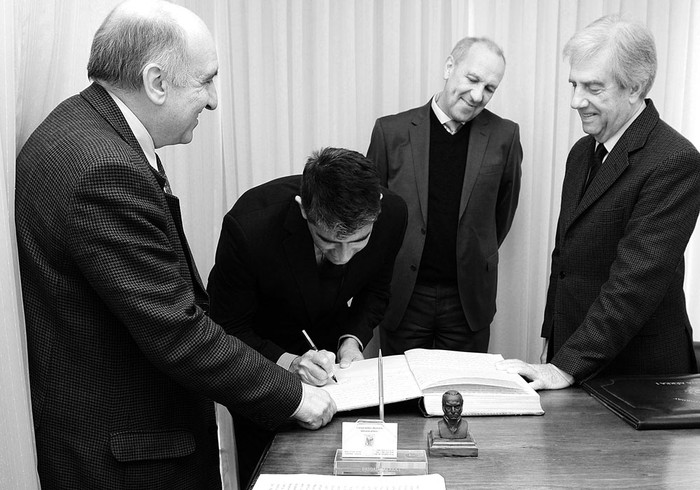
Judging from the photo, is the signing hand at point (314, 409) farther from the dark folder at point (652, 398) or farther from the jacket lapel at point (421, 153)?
the jacket lapel at point (421, 153)

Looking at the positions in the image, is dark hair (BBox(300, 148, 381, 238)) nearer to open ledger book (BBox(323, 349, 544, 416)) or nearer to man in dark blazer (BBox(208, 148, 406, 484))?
man in dark blazer (BBox(208, 148, 406, 484))

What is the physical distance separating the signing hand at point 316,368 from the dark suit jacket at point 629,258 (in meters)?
0.60

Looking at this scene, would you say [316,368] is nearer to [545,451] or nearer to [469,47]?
[545,451]

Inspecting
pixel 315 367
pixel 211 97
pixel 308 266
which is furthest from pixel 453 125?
pixel 211 97

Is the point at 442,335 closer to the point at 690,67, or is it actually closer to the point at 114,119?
the point at 690,67

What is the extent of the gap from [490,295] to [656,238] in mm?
1465

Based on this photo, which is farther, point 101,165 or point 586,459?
point 586,459

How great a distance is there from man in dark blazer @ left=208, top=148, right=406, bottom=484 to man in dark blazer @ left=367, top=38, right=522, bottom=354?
2.99 feet

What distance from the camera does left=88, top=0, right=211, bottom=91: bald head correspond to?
1.47 meters

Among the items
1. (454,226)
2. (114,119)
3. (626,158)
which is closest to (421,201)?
(454,226)

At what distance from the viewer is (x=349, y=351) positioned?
2180mm

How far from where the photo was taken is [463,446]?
4.98 feet

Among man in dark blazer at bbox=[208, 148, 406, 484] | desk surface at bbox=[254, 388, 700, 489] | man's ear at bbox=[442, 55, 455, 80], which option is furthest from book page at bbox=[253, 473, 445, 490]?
man's ear at bbox=[442, 55, 455, 80]

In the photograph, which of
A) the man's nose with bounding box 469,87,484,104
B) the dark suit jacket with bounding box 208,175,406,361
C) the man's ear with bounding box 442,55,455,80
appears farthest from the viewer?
the man's ear with bounding box 442,55,455,80
